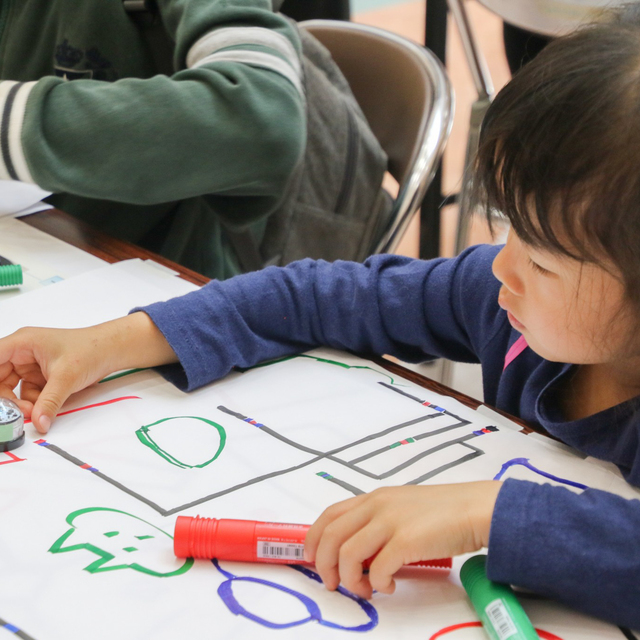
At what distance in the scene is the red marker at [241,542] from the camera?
16.5 inches

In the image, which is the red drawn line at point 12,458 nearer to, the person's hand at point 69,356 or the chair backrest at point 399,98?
the person's hand at point 69,356

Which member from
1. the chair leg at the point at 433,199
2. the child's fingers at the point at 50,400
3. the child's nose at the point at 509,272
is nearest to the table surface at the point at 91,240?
the child's fingers at the point at 50,400

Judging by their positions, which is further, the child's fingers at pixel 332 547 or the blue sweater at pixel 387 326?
the blue sweater at pixel 387 326

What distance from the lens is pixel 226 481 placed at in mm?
486

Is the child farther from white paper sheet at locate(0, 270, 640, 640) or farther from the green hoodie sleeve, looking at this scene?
the green hoodie sleeve

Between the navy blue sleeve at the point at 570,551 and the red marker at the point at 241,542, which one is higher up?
the navy blue sleeve at the point at 570,551

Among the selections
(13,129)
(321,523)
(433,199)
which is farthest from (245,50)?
(433,199)

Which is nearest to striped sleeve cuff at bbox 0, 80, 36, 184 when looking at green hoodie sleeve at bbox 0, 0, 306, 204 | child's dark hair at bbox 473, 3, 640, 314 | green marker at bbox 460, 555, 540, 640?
green hoodie sleeve at bbox 0, 0, 306, 204

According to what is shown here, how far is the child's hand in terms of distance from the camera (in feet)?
1.33

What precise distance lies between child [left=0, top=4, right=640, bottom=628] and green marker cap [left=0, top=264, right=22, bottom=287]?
13cm

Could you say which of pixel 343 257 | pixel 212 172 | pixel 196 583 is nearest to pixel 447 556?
pixel 196 583

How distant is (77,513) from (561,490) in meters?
0.27

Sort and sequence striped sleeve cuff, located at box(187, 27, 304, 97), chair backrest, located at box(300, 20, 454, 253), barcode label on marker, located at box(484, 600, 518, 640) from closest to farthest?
barcode label on marker, located at box(484, 600, 518, 640), striped sleeve cuff, located at box(187, 27, 304, 97), chair backrest, located at box(300, 20, 454, 253)

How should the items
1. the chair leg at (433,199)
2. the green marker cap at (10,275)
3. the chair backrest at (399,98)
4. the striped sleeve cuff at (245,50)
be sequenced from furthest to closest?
the chair leg at (433,199)
the chair backrest at (399,98)
the striped sleeve cuff at (245,50)
the green marker cap at (10,275)
